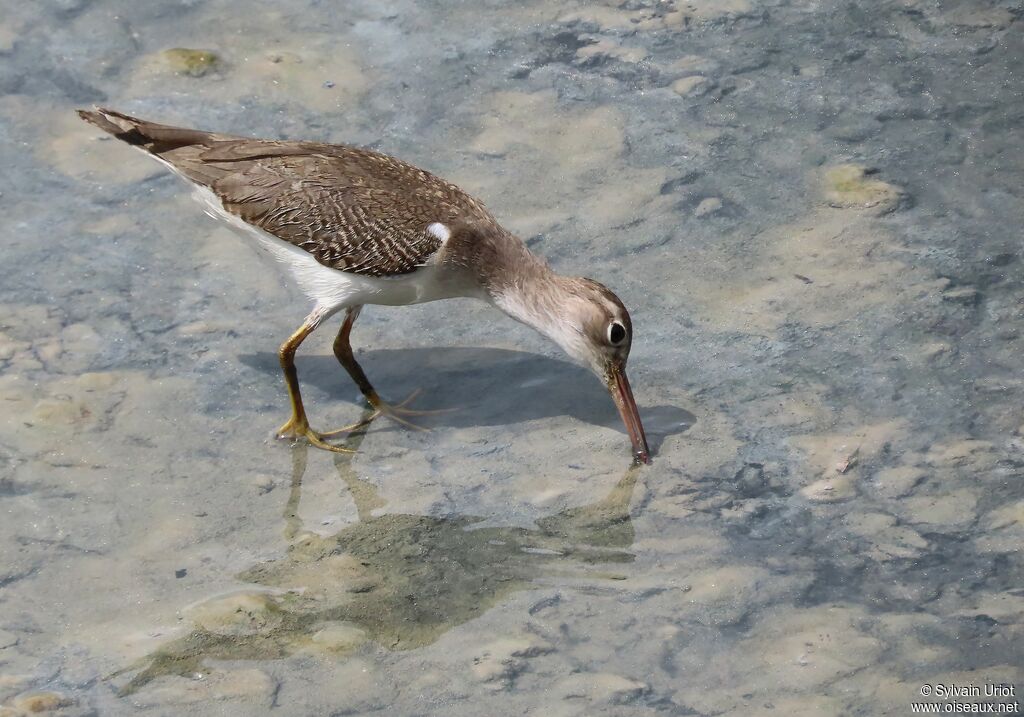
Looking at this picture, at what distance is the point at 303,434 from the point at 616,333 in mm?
1615

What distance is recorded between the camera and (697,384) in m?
6.51

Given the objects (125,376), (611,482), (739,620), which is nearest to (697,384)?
(611,482)

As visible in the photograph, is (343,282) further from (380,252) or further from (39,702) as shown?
(39,702)

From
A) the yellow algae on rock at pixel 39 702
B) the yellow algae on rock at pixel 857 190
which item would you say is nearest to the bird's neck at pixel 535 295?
the yellow algae on rock at pixel 857 190

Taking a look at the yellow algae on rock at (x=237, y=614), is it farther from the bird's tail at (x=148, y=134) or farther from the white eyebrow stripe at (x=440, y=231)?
the bird's tail at (x=148, y=134)

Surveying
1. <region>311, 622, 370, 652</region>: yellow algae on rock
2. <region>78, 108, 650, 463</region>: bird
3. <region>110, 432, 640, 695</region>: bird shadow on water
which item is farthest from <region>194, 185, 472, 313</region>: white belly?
<region>311, 622, 370, 652</region>: yellow algae on rock

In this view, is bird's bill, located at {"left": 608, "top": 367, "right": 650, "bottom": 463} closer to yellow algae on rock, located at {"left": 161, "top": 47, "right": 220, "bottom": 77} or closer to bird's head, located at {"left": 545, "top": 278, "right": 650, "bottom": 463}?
bird's head, located at {"left": 545, "top": 278, "right": 650, "bottom": 463}

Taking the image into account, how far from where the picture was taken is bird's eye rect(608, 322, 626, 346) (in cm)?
610

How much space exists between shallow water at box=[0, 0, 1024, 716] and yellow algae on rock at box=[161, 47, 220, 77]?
0.06 meters

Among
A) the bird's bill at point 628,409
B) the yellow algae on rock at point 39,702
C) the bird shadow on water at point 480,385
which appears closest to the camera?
the yellow algae on rock at point 39,702

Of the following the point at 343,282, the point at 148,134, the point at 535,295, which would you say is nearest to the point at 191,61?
the point at 148,134

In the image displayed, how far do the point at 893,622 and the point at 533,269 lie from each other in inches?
96.9

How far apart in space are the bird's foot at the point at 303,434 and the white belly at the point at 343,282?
0.58 meters

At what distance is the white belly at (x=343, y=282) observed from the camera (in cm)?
638
